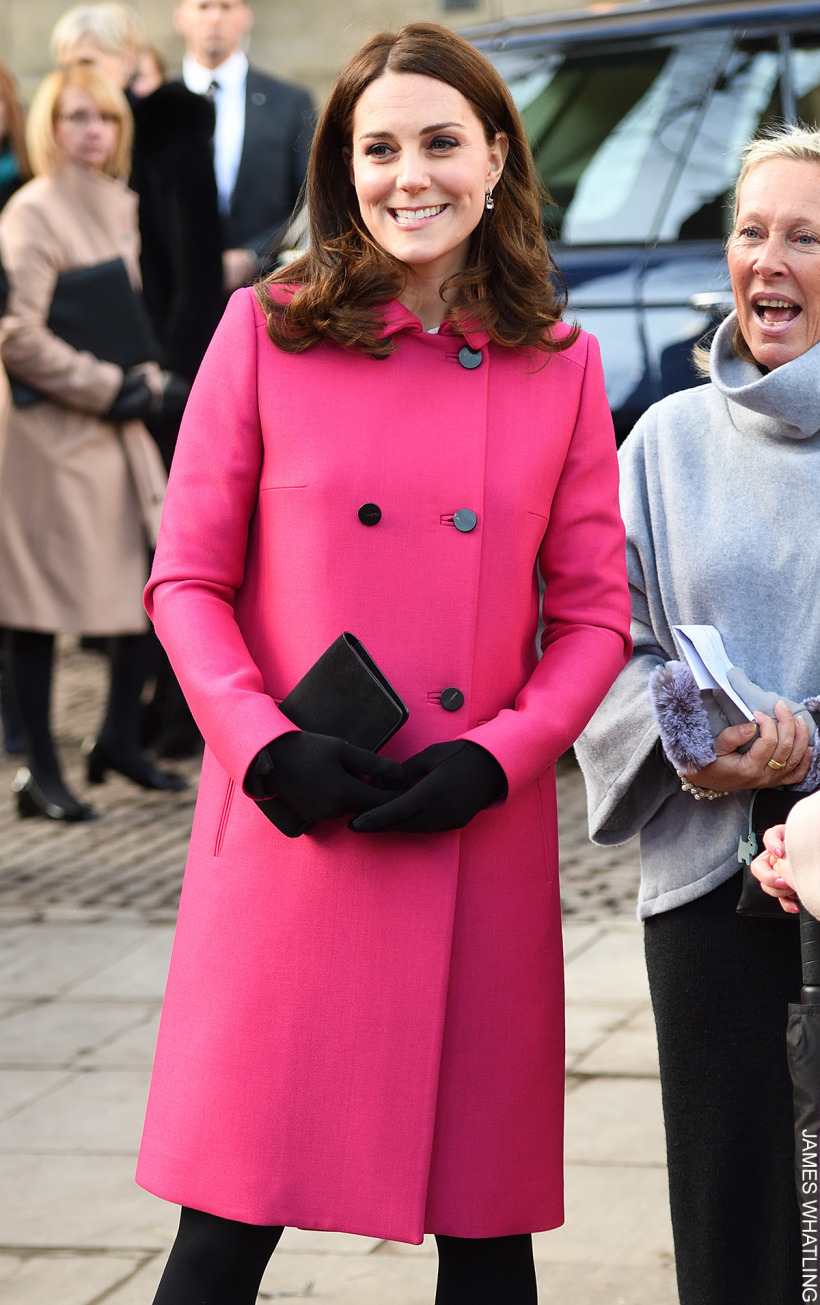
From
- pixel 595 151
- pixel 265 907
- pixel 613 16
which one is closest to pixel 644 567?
pixel 265 907

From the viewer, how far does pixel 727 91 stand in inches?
249

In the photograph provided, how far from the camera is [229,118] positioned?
307 inches

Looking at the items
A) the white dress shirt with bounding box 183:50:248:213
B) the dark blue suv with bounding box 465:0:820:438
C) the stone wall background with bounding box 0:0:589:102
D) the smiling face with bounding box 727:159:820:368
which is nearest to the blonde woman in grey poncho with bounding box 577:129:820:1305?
the smiling face with bounding box 727:159:820:368

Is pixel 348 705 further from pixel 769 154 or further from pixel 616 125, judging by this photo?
pixel 616 125

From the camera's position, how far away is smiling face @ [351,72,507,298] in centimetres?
237

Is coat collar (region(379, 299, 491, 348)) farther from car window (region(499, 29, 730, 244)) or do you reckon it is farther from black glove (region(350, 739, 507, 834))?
car window (region(499, 29, 730, 244))

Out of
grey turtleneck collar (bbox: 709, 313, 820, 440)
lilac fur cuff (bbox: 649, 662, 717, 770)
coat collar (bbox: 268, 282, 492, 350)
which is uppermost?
coat collar (bbox: 268, 282, 492, 350)

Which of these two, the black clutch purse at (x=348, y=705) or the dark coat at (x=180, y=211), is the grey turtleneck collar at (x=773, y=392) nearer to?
the black clutch purse at (x=348, y=705)

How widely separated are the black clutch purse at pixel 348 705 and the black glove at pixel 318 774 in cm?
3

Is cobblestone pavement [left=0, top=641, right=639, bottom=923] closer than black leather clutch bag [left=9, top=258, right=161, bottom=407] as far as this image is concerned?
Yes

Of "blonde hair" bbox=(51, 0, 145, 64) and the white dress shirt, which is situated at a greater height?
"blonde hair" bbox=(51, 0, 145, 64)

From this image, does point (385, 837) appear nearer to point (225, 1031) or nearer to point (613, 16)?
point (225, 1031)

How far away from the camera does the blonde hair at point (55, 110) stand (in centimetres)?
643

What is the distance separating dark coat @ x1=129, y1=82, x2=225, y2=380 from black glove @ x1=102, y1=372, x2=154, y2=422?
45 centimetres
